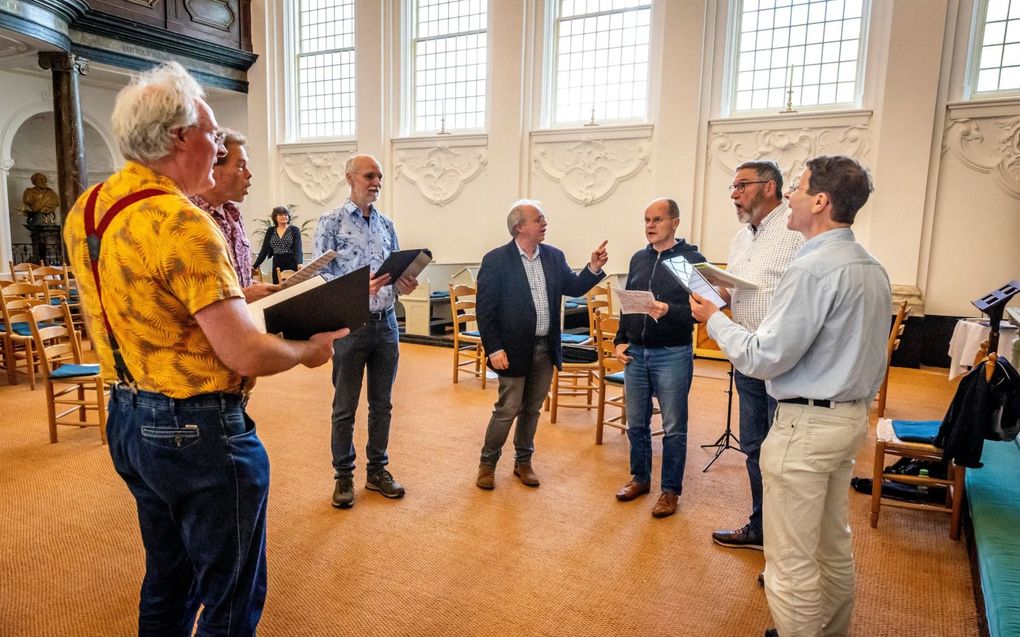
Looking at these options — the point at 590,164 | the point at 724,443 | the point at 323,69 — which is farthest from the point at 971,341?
the point at 323,69

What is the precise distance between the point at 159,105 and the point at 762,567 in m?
2.82

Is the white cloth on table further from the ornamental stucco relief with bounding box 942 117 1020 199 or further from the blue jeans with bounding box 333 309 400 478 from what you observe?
the blue jeans with bounding box 333 309 400 478

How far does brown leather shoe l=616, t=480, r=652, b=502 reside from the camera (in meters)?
3.45

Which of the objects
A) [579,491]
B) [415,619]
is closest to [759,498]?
[579,491]

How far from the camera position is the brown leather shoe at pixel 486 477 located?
11.7ft

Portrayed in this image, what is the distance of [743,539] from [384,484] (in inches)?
73.4

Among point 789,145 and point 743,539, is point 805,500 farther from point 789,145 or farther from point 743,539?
point 789,145

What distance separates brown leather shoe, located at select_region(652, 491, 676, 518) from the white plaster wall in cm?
522

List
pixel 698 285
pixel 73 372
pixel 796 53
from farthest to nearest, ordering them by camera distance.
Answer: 1. pixel 796 53
2. pixel 73 372
3. pixel 698 285

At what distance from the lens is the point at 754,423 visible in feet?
9.29

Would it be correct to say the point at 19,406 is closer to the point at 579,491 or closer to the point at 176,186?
the point at 579,491

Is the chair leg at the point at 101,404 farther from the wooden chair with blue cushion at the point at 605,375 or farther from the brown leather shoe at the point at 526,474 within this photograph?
the wooden chair with blue cushion at the point at 605,375

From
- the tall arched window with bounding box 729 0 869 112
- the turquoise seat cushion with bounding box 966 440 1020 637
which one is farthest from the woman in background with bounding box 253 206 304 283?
the turquoise seat cushion with bounding box 966 440 1020 637

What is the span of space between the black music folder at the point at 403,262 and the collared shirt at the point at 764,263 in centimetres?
138
